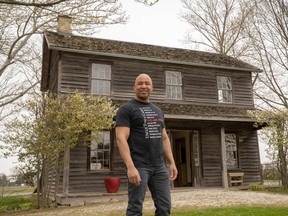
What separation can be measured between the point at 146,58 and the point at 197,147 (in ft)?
15.3

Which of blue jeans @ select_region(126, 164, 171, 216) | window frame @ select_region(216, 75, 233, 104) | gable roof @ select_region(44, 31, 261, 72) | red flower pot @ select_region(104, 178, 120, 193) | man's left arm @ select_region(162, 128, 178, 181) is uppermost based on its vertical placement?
gable roof @ select_region(44, 31, 261, 72)

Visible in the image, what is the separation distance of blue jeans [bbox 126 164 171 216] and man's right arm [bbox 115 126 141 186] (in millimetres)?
119

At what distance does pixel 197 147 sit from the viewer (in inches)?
570

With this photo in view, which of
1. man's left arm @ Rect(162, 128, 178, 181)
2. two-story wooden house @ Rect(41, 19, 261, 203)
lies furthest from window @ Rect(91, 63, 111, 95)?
man's left arm @ Rect(162, 128, 178, 181)

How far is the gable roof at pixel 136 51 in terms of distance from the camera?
12980mm

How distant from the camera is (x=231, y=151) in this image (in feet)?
50.2

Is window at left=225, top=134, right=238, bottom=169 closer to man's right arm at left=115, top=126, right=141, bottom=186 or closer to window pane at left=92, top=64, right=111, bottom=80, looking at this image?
window pane at left=92, top=64, right=111, bottom=80

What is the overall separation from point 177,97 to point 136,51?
288cm

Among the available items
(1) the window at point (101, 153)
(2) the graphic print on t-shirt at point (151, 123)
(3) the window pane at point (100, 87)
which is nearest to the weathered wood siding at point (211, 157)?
(1) the window at point (101, 153)

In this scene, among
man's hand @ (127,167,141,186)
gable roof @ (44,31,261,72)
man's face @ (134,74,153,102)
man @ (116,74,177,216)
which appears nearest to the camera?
man's hand @ (127,167,141,186)

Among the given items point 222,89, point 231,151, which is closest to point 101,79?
point 222,89

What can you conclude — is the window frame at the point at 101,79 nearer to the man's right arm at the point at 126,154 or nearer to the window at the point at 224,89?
the window at the point at 224,89

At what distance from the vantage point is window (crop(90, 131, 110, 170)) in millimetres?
12273

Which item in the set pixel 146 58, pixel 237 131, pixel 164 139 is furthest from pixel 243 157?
pixel 164 139
